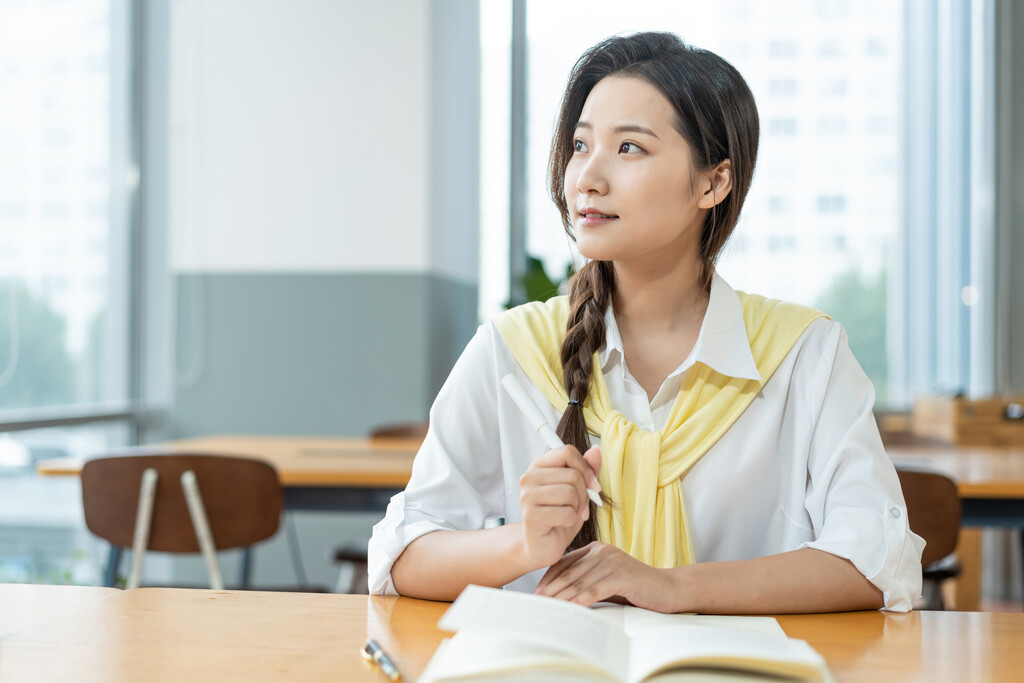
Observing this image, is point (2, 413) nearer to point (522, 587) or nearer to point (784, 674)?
point (522, 587)

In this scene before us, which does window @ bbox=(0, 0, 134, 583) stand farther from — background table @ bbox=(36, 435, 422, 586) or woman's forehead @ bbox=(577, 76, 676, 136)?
woman's forehead @ bbox=(577, 76, 676, 136)

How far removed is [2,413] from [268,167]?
4.39 ft

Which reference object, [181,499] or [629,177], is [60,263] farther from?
[629,177]

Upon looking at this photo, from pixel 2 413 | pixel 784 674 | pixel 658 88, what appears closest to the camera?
pixel 784 674

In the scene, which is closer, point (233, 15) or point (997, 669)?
point (997, 669)

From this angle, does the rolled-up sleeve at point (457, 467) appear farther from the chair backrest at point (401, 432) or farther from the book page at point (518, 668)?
the chair backrest at point (401, 432)

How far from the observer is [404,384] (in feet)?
12.3

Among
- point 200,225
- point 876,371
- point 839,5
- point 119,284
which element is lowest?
point 876,371

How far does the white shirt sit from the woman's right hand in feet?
0.69

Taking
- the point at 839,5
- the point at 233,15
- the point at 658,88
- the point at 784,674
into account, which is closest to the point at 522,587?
the point at 784,674

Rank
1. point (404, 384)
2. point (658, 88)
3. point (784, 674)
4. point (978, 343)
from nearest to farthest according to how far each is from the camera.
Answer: point (784, 674) < point (658, 88) < point (404, 384) < point (978, 343)

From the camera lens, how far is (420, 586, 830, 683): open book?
0.73 meters

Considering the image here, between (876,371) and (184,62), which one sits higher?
(184,62)

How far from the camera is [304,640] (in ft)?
2.92
